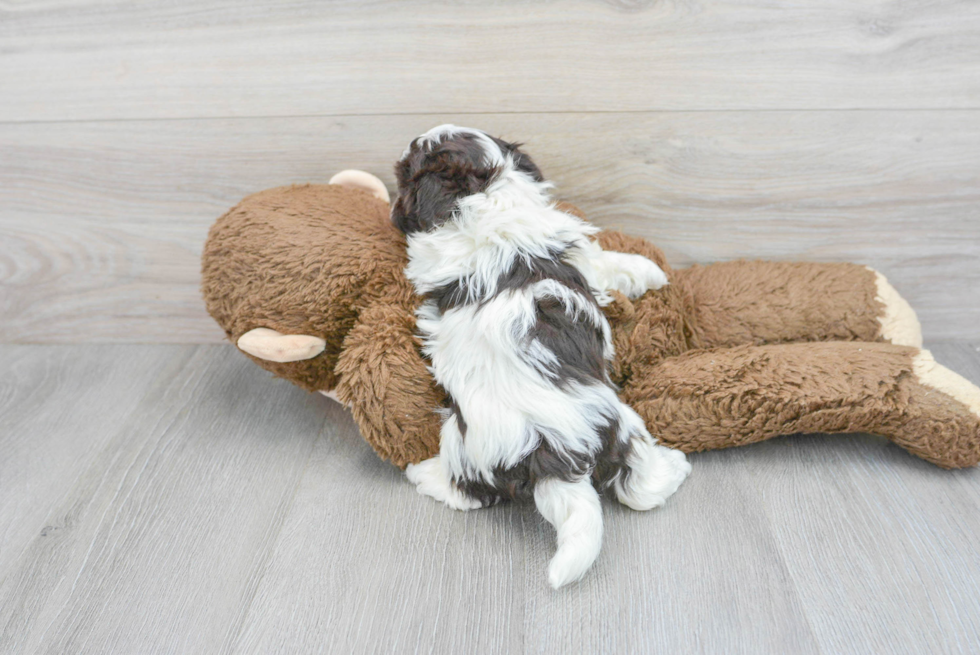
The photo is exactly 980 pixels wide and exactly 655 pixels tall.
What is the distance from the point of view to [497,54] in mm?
1120

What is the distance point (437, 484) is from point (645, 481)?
301 mm

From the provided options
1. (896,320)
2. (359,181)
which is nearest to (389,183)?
(359,181)

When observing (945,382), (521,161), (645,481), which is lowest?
(645,481)

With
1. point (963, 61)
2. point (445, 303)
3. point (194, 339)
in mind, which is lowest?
point (194, 339)

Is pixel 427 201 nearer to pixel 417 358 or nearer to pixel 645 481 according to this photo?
pixel 417 358

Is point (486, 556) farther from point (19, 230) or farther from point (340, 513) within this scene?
point (19, 230)

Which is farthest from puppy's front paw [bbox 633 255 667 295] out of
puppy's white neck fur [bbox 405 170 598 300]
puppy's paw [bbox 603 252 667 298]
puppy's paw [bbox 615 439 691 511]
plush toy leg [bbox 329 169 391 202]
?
plush toy leg [bbox 329 169 391 202]

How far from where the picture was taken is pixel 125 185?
4.15 ft

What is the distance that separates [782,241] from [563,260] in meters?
0.53

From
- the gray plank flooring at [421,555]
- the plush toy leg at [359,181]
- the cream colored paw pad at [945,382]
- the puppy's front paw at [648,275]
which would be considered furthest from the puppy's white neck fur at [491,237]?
the cream colored paw pad at [945,382]

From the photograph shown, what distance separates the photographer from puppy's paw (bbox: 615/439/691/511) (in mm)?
938

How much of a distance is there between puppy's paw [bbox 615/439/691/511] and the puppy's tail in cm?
8

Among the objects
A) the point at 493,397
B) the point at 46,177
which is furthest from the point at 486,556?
the point at 46,177

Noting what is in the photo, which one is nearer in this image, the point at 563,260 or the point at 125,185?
the point at 563,260
